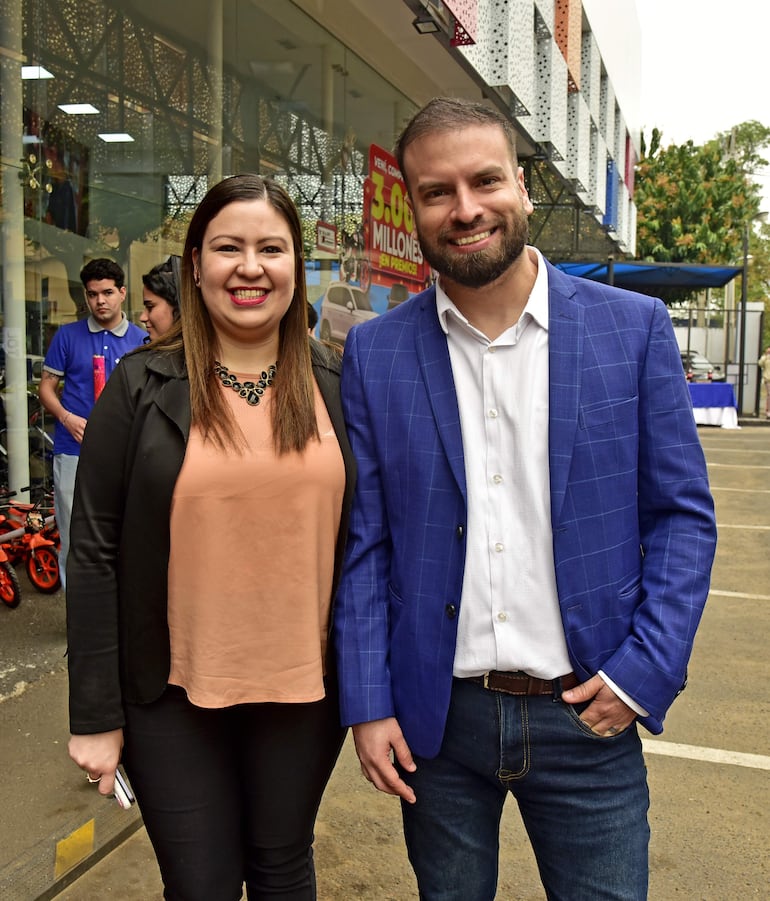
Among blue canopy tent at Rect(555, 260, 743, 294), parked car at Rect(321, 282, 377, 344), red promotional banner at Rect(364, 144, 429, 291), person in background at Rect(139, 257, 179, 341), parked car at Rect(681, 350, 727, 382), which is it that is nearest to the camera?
person in background at Rect(139, 257, 179, 341)

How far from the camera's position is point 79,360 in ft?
17.5

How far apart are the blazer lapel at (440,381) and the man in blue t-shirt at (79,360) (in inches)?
144

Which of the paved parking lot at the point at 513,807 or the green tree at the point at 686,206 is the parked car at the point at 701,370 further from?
the paved parking lot at the point at 513,807

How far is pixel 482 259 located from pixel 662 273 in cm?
2123

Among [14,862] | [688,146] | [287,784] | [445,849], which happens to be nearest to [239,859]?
[287,784]

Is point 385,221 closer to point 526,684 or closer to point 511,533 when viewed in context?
Result: point 511,533

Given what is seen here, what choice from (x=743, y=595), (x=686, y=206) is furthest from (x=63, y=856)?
(x=686, y=206)

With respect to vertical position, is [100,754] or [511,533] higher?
[511,533]

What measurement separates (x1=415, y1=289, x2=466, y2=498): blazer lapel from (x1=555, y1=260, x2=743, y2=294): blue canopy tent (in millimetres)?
18432

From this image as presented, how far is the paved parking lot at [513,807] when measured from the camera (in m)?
3.04

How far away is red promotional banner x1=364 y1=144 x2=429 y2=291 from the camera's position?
933 cm

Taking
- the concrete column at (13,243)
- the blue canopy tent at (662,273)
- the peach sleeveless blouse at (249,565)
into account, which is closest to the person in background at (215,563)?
the peach sleeveless blouse at (249,565)

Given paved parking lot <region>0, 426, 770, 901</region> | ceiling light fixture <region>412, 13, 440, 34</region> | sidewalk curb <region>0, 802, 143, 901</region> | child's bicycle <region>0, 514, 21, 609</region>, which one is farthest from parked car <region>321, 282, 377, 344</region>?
sidewalk curb <region>0, 802, 143, 901</region>

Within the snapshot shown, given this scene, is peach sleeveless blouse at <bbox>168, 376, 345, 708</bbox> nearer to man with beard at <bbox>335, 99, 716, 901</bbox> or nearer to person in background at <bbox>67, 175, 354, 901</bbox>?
person in background at <bbox>67, 175, 354, 901</bbox>
